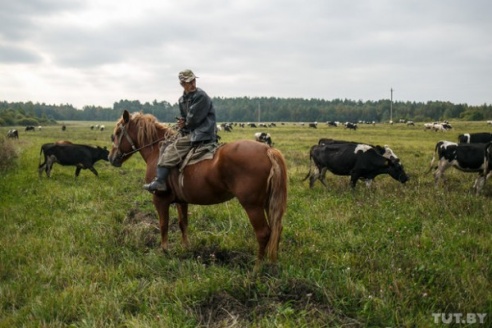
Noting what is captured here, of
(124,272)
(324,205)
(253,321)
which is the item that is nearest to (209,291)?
(253,321)

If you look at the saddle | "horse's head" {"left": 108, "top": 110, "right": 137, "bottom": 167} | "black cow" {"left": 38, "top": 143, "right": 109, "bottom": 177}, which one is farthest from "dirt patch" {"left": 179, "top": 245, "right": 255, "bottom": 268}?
"black cow" {"left": 38, "top": 143, "right": 109, "bottom": 177}

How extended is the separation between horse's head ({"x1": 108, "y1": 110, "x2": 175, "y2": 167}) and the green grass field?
164cm

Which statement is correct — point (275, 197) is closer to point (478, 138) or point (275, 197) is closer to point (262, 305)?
point (262, 305)

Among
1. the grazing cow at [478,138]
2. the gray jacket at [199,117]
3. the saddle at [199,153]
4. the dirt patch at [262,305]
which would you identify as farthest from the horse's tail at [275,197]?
the grazing cow at [478,138]

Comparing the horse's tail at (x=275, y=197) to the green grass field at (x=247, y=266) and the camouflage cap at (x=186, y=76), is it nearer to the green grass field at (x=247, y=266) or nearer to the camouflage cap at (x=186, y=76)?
the green grass field at (x=247, y=266)

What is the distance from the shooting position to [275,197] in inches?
210

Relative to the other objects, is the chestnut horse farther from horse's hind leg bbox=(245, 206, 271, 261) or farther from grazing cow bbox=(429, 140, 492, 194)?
grazing cow bbox=(429, 140, 492, 194)

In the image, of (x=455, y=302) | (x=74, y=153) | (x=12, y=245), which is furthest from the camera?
(x=74, y=153)

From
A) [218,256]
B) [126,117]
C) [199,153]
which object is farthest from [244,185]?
[126,117]

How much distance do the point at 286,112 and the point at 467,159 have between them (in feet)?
443

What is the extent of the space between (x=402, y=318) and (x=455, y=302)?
86 centimetres

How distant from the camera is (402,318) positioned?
3879mm

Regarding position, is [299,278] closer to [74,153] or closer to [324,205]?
[324,205]

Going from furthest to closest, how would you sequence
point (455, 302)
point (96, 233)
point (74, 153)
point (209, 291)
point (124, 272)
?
point (74, 153)
point (96, 233)
point (124, 272)
point (209, 291)
point (455, 302)
